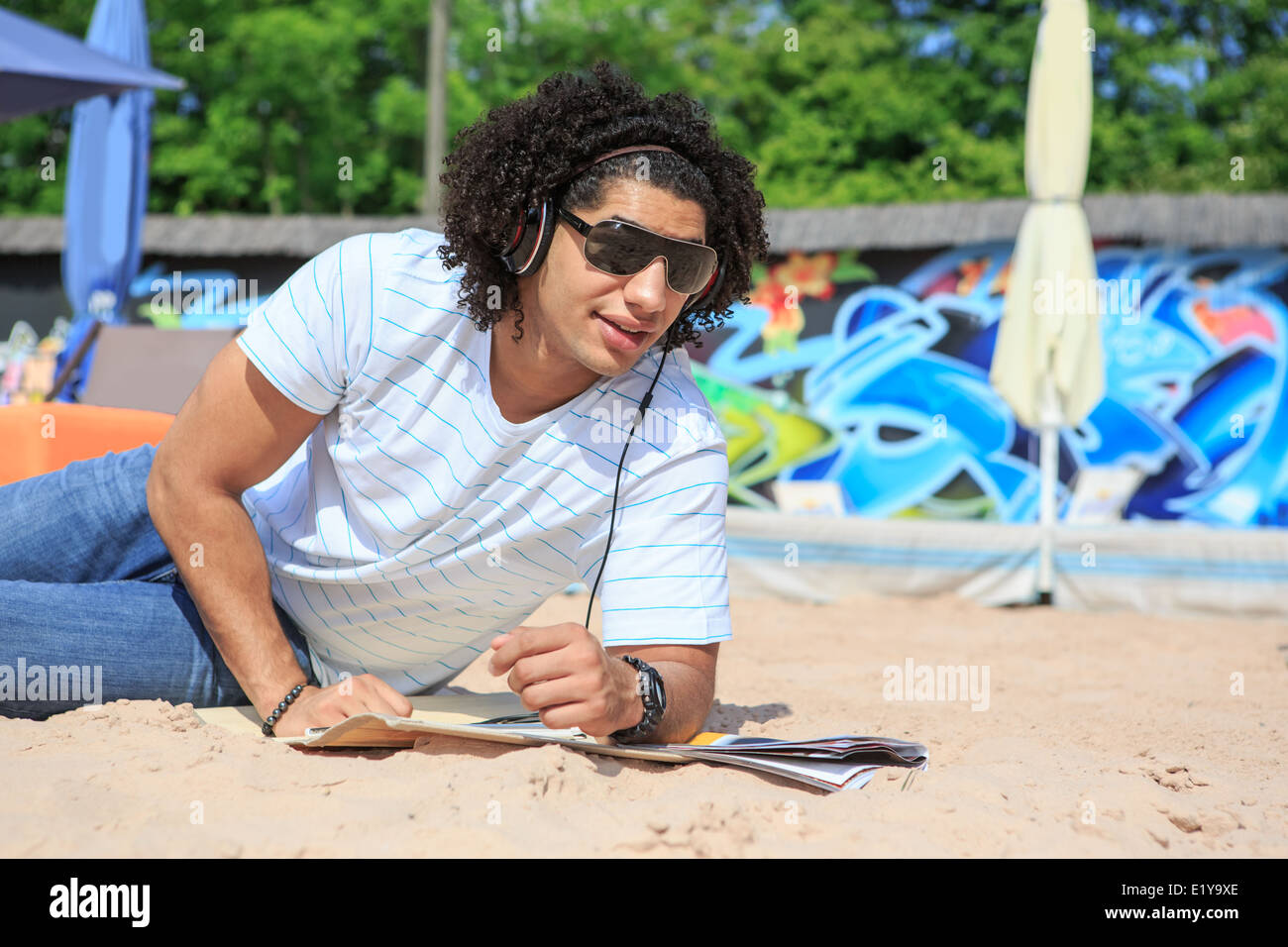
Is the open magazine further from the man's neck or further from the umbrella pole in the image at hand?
the umbrella pole

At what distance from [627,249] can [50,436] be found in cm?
→ 185

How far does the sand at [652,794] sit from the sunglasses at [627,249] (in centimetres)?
85

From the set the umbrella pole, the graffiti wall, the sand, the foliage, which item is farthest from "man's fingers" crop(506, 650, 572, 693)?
the foliage

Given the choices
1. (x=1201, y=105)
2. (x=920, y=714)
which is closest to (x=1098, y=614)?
(x=920, y=714)

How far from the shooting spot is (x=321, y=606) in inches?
90.2

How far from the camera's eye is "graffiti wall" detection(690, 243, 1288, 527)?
8.59m

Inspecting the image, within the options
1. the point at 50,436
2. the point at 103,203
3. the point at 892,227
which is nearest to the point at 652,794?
the point at 50,436

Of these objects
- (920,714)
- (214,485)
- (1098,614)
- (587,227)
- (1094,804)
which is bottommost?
(1098,614)

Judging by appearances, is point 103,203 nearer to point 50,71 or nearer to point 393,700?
point 50,71

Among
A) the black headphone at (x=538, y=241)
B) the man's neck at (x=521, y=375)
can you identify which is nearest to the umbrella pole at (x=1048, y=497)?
the black headphone at (x=538, y=241)

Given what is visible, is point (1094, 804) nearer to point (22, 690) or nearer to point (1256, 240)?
point (22, 690)

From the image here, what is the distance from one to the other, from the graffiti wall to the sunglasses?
24.2 ft

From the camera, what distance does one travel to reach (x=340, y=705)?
6.68 ft
